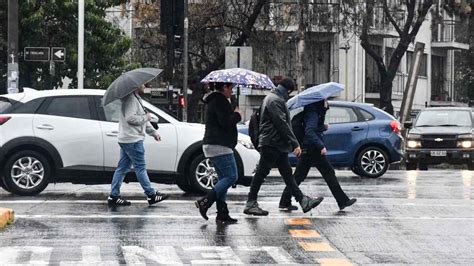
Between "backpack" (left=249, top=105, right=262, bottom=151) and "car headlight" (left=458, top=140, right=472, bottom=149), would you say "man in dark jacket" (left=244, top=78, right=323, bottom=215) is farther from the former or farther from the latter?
"car headlight" (left=458, top=140, right=472, bottom=149)

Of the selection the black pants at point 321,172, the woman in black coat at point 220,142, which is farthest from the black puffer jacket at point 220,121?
the black pants at point 321,172

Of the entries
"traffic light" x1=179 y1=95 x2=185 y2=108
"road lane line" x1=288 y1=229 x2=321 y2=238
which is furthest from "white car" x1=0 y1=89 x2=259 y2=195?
"traffic light" x1=179 y1=95 x2=185 y2=108

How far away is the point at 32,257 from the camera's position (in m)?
10.6

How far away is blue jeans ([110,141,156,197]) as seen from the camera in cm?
1525

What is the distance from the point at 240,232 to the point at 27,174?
528cm

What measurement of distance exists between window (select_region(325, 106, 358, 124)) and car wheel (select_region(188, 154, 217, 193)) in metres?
6.32

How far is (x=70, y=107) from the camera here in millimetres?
17172

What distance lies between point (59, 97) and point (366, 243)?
700 centimetres

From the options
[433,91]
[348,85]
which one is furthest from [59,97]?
[433,91]

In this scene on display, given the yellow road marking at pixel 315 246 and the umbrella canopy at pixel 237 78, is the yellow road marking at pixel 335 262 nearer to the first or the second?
the yellow road marking at pixel 315 246

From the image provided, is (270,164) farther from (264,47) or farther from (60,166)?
(264,47)

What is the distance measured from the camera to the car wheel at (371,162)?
22750mm

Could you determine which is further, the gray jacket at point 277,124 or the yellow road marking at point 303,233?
the gray jacket at point 277,124

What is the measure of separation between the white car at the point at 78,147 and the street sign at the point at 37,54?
823 cm
